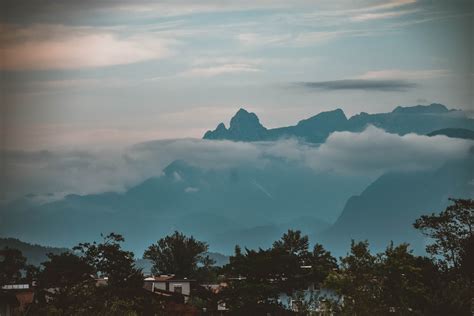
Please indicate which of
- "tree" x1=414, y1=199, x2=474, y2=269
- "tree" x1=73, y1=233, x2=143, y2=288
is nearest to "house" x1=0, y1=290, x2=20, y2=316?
"tree" x1=73, y1=233, x2=143, y2=288

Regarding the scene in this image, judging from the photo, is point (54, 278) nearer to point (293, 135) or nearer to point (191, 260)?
point (191, 260)

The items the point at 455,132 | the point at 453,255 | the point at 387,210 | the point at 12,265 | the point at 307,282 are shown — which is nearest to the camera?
the point at 453,255

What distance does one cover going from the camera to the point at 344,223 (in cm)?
14475

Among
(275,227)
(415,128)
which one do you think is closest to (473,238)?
(415,128)

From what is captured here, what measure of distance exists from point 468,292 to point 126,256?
10442 mm

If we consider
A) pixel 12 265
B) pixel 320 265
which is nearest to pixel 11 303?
pixel 320 265

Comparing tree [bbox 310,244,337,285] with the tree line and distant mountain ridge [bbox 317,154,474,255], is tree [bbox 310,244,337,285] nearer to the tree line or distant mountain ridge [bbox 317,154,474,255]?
the tree line

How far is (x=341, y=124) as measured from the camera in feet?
408

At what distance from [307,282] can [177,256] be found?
19843 millimetres

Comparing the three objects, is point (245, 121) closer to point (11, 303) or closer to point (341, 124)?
point (341, 124)

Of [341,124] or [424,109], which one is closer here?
[424,109]

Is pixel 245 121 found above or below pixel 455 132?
above

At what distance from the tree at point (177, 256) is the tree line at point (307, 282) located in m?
11.6

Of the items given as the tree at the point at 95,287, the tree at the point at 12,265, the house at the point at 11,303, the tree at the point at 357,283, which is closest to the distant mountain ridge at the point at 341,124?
the tree at the point at 12,265
